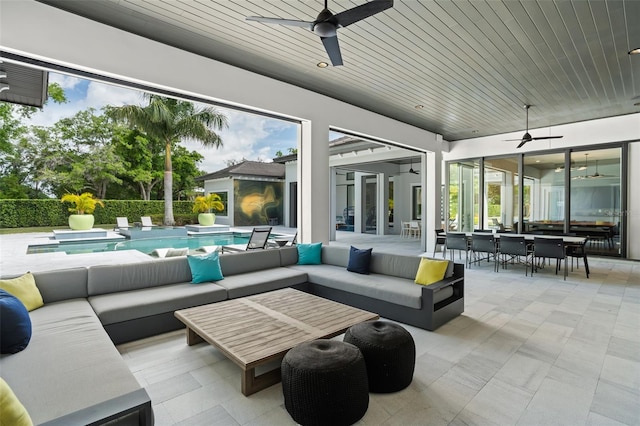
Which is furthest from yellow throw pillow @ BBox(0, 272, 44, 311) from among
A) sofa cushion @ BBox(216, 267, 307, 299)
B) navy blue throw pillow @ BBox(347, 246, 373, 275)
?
navy blue throw pillow @ BBox(347, 246, 373, 275)

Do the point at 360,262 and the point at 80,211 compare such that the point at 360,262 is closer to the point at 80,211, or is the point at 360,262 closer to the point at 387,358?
the point at 387,358

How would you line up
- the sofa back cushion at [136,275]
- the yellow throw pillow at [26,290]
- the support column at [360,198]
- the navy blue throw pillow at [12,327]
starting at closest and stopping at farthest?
the navy blue throw pillow at [12,327] < the yellow throw pillow at [26,290] < the sofa back cushion at [136,275] < the support column at [360,198]

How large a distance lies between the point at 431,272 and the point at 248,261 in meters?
2.49

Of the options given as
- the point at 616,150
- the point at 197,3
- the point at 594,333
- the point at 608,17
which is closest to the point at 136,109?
the point at 197,3

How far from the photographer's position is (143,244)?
9688 mm

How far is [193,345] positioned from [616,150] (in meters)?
10.2

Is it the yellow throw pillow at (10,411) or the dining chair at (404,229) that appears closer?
the yellow throw pillow at (10,411)

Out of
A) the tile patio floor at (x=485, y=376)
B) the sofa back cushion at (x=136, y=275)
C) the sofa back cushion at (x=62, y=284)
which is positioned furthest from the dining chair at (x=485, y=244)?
the sofa back cushion at (x=62, y=284)

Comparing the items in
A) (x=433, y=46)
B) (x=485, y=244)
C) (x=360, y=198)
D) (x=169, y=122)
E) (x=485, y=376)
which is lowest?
(x=485, y=376)

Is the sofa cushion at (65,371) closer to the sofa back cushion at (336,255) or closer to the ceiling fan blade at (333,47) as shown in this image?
the ceiling fan blade at (333,47)

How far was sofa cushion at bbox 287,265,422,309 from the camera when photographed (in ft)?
11.5

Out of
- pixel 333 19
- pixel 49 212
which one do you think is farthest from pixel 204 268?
pixel 49 212

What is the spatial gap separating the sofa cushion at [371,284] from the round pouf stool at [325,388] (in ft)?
5.35

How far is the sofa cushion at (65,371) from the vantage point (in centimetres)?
154
